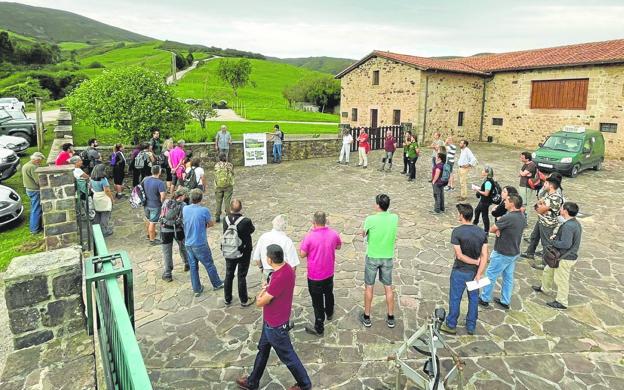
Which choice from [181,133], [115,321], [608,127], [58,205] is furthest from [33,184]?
[608,127]

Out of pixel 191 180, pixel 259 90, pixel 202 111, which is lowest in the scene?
pixel 191 180

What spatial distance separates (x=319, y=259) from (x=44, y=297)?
3.38m

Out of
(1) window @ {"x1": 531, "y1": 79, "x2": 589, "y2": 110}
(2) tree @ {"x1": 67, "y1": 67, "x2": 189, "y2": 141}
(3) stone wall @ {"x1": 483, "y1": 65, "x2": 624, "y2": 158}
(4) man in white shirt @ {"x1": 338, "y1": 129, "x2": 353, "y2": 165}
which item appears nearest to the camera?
(2) tree @ {"x1": 67, "y1": 67, "x2": 189, "y2": 141}

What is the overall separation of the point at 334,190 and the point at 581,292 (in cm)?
837

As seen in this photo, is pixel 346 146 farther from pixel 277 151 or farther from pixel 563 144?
pixel 563 144

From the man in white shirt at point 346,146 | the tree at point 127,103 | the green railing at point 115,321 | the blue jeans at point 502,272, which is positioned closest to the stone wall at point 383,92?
the man in white shirt at point 346,146

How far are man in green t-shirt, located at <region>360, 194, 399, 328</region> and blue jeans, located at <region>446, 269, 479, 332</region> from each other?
0.87 metres

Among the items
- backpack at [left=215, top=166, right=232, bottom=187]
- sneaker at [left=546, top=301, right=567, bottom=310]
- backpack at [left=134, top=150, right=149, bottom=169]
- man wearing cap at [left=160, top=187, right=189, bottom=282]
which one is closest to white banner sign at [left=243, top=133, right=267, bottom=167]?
backpack at [left=134, top=150, right=149, bottom=169]

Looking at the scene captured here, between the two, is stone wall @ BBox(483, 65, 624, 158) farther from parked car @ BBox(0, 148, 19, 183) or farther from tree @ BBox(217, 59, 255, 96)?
tree @ BBox(217, 59, 255, 96)

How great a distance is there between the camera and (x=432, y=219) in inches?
432

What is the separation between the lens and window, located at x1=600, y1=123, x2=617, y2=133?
2191 centimetres

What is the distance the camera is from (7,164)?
13500mm

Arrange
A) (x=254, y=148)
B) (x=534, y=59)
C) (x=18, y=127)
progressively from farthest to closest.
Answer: (x=534, y=59) < (x=18, y=127) < (x=254, y=148)

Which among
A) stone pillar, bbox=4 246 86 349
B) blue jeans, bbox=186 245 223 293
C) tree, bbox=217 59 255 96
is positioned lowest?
blue jeans, bbox=186 245 223 293
